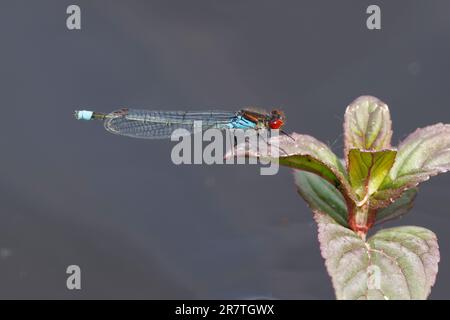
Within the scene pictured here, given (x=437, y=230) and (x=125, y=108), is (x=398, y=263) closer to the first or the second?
(x=437, y=230)

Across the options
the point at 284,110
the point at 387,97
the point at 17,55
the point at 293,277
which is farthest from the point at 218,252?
the point at 17,55

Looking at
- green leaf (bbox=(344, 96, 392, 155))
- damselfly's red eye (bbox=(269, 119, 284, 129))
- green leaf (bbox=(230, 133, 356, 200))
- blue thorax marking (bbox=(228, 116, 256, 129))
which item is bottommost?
green leaf (bbox=(230, 133, 356, 200))

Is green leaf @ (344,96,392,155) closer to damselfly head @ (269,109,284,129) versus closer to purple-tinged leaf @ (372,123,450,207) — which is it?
purple-tinged leaf @ (372,123,450,207)

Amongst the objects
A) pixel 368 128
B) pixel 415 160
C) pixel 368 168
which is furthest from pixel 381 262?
pixel 368 128

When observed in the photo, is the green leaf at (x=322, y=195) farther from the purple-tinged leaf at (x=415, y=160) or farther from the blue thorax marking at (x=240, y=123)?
the blue thorax marking at (x=240, y=123)

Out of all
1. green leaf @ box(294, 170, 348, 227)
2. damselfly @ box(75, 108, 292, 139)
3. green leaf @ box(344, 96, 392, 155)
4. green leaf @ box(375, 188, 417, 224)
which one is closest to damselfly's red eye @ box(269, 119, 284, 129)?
damselfly @ box(75, 108, 292, 139)

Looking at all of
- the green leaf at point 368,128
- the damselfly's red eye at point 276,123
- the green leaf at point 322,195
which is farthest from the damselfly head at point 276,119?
the green leaf at point 368,128
